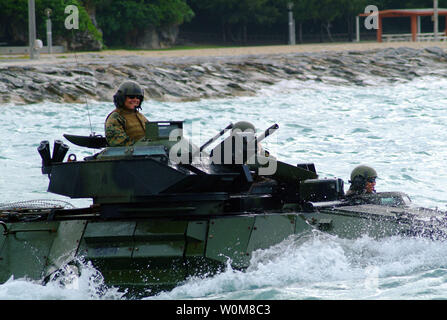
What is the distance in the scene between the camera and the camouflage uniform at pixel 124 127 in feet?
34.8

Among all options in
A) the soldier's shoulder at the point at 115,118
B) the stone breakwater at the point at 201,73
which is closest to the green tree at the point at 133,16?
→ the stone breakwater at the point at 201,73

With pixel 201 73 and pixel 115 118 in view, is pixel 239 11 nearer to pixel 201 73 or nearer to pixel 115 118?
pixel 201 73

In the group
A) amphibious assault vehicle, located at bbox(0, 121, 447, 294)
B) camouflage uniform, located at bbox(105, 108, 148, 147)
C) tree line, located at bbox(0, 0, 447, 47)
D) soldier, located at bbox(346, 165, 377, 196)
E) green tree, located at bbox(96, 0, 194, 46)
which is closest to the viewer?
amphibious assault vehicle, located at bbox(0, 121, 447, 294)

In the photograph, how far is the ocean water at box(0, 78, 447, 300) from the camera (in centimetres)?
1005

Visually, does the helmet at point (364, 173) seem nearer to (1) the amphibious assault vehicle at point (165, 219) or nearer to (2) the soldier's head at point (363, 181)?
(2) the soldier's head at point (363, 181)

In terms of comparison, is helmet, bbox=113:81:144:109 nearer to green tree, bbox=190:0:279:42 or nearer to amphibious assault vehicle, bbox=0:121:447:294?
amphibious assault vehicle, bbox=0:121:447:294

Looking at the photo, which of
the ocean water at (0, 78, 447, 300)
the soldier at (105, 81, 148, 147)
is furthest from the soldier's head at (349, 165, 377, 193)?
the soldier at (105, 81, 148, 147)

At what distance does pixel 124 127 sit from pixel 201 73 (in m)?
21.9

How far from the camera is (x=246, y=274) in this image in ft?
32.8

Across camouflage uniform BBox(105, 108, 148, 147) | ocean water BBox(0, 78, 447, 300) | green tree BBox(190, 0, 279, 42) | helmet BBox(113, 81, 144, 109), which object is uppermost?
green tree BBox(190, 0, 279, 42)

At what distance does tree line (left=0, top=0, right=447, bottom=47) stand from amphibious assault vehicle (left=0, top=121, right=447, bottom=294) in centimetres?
3210

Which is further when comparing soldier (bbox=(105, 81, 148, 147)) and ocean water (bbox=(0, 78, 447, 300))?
soldier (bbox=(105, 81, 148, 147))

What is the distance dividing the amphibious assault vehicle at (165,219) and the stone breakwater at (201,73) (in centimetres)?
1790

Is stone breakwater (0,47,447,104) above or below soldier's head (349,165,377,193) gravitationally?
above
